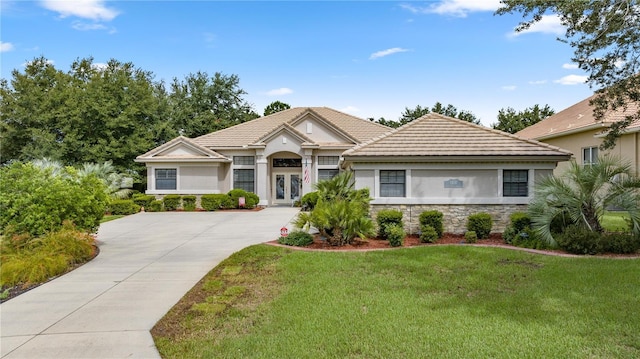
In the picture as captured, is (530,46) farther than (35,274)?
Yes

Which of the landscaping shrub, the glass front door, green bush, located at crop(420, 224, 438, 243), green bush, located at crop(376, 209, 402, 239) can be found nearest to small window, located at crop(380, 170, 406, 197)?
green bush, located at crop(376, 209, 402, 239)

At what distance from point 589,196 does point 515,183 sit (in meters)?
2.86

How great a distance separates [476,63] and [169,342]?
17.6 metres

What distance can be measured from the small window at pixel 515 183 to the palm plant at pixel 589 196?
223 cm

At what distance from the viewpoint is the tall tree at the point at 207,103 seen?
128 feet

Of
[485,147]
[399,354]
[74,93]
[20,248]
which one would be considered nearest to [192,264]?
[20,248]

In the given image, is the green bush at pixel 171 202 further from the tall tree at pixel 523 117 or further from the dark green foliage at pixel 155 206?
the tall tree at pixel 523 117

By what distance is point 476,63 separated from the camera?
1794cm

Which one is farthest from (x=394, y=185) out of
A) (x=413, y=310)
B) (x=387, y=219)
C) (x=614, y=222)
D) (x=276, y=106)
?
(x=276, y=106)

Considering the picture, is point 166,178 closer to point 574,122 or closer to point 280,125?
point 280,125

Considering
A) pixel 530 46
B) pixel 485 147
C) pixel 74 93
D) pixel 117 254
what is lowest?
pixel 117 254

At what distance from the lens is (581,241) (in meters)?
9.48

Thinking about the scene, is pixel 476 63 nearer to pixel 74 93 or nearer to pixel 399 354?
pixel 399 354

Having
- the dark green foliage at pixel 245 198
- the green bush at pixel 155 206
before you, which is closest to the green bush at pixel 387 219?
the dark green foliage at pixel 245 198
